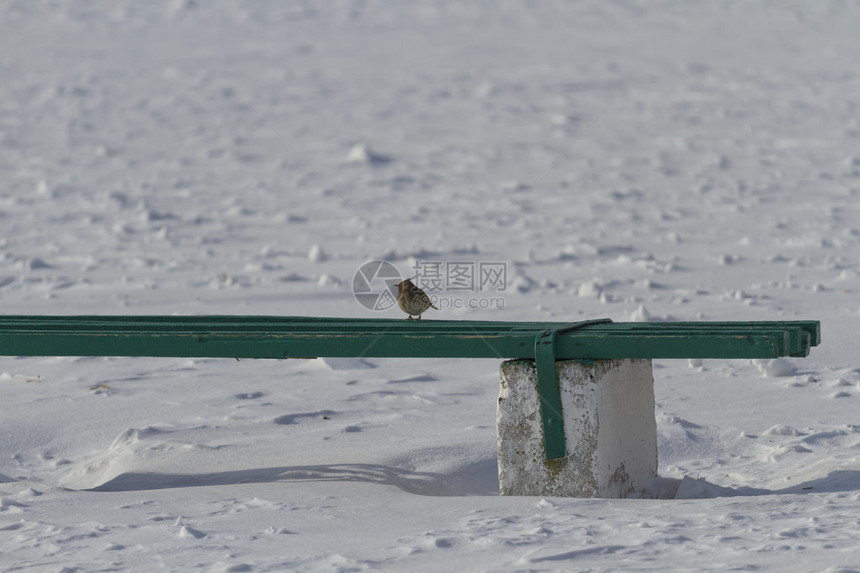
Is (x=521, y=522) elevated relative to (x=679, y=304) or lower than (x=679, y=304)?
lower

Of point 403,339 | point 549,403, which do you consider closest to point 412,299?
point 403,339

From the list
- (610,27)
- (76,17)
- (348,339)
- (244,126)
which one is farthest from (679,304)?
(76,17)

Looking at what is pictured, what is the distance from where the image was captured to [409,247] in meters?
8.70

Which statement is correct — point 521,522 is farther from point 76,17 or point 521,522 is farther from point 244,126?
point 76,17

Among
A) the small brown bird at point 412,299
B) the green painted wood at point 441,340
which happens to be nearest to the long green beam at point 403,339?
the green painted wood at point 441,340

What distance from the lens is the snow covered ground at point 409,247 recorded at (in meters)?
3.32

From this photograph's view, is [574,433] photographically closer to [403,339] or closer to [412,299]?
[403,339]

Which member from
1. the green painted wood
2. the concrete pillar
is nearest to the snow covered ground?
the concrete pillar

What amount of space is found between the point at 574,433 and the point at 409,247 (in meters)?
5.14

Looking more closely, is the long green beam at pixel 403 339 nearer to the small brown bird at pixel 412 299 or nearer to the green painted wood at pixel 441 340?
the green painted wood at pixel 441 340

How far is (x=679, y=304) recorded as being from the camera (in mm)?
6883

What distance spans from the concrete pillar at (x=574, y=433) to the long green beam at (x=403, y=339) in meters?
0.09

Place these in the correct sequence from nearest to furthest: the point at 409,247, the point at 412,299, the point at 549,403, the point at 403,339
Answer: the point at 549,403 → the point at 403,339 → the point at 412,299 → the point at 409,247

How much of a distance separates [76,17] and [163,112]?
385 centimetres
